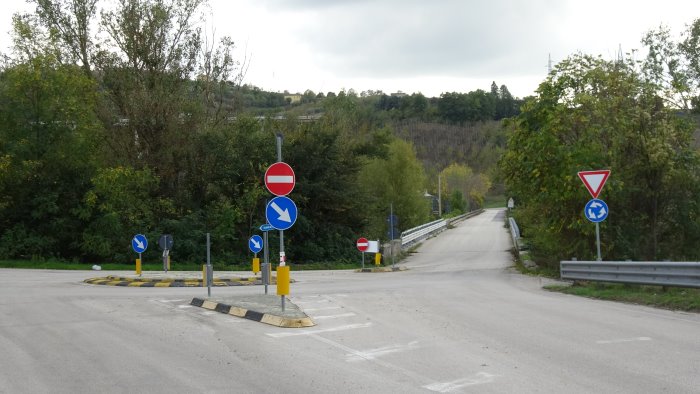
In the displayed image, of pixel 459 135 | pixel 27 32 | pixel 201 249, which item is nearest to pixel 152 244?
pixel 201 249

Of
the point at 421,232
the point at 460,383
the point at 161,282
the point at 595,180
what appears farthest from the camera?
the point at 421,232

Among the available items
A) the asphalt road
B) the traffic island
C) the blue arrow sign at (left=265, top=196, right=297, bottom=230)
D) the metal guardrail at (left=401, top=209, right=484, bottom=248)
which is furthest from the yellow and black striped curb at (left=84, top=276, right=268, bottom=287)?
the metal guardrail at (left=401, top=209, right=484, bottom=248)

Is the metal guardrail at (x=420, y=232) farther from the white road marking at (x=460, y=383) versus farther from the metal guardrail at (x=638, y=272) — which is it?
the white road marking at (x=460, y=383)

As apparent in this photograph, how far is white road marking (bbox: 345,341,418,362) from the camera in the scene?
851cm

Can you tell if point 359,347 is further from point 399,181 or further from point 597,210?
point 399,181

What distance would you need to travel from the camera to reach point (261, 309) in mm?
12500

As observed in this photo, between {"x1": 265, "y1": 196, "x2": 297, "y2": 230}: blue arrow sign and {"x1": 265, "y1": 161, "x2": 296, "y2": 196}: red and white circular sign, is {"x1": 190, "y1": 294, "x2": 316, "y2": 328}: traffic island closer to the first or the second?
{"x1": 265, "y1": 196, "x2": 297, "y2": 230}: blue arrow sign

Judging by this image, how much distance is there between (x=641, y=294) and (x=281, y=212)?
28.2 feet

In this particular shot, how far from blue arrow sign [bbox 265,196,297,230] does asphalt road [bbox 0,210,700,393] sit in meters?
1.89

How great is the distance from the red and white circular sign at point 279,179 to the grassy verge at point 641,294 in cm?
795

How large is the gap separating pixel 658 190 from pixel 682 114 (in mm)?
5090

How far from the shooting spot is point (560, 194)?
23.2 m

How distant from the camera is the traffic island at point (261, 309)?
11.4 meters

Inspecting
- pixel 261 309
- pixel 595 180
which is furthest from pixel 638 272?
pixel 261 309
